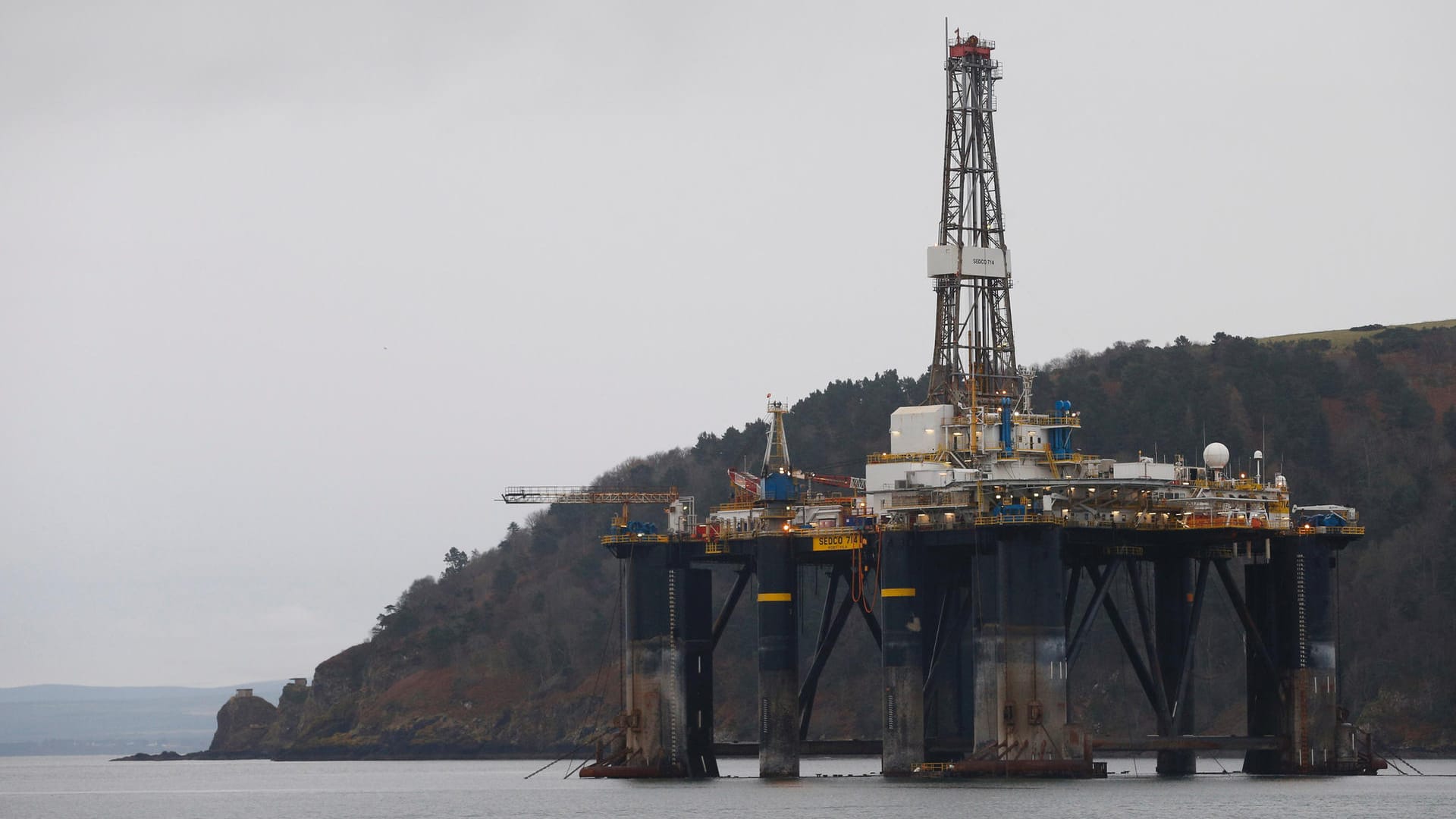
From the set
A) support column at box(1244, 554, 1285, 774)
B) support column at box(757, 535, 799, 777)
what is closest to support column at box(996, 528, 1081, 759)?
Answer: support column at box(757, 535, 799, 777)

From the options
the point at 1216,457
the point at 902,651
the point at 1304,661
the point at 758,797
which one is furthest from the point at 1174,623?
the point at 758,797

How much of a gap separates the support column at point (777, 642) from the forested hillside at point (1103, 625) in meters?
53.4

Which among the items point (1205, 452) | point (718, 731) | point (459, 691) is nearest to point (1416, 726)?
point (718, 731)

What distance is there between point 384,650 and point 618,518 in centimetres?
8932

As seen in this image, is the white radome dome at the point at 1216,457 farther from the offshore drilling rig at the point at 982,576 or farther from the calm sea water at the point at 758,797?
the calm sea water at the point at 758,797

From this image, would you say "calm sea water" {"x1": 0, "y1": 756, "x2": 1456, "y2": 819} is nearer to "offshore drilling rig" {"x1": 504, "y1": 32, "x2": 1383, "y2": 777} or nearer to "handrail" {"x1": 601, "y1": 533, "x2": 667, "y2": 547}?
"offshore drilling rig" {"x1": 504, "y1": 32, "x2": 1383, "y2": 777}

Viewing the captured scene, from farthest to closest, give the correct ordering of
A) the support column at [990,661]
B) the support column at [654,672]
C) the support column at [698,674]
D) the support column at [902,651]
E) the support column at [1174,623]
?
1. the support column at [698,674]
2. the support column at [654,672]
3. the support column at [1174,623]
4. the support column at [902,651]
5. the support column at [990,661]

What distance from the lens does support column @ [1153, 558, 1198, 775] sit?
10006 centimetres

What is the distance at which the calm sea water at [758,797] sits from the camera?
8356 centimetres

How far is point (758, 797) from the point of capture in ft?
303

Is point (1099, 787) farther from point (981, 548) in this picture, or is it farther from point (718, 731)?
point (718, 731)

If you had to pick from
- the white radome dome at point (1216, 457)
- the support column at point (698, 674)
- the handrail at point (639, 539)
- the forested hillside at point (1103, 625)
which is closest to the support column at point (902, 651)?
the support column at point (698, 674)

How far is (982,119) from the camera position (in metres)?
105

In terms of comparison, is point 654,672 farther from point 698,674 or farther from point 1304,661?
point 1304,661
